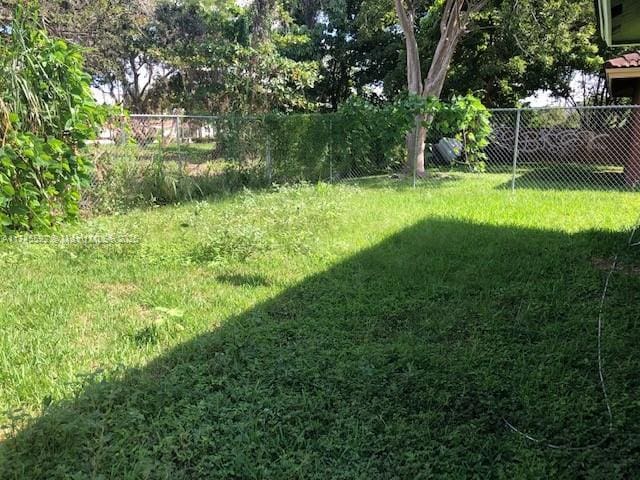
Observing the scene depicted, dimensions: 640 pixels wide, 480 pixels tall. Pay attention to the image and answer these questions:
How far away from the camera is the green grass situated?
81.7 inches

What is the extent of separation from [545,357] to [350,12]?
74.1 feet

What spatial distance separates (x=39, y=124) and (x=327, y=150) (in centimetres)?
690

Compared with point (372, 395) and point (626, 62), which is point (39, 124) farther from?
point (626, 62)

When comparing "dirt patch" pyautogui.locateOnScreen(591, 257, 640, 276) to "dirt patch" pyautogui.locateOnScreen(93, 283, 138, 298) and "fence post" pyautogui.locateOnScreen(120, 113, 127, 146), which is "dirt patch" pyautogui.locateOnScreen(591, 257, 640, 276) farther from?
"fence post" pyautogui.locateOnScreen(120, 113, 127, 146)

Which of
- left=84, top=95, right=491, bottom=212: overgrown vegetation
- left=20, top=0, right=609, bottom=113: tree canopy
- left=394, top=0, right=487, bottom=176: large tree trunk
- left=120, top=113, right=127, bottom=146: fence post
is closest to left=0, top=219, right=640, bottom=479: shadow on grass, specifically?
left=120, top=113, right=127, bottom=146: fence post

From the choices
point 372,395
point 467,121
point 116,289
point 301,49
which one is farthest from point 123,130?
point 301,49

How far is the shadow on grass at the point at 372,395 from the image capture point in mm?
2027

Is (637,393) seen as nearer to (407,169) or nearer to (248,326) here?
(248,326)

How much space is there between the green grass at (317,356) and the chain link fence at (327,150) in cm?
332

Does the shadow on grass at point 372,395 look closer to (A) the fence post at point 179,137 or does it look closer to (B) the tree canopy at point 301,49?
(A) the fence post at point 179,137

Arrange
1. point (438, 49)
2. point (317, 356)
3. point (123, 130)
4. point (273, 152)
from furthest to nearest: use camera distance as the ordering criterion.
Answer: point (438, 49) < point (273, 152) < point (123, 130) < point (317, 356)

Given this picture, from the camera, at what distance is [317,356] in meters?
2.93

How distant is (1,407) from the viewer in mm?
2400

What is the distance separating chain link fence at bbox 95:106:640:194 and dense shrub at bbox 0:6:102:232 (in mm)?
1259
